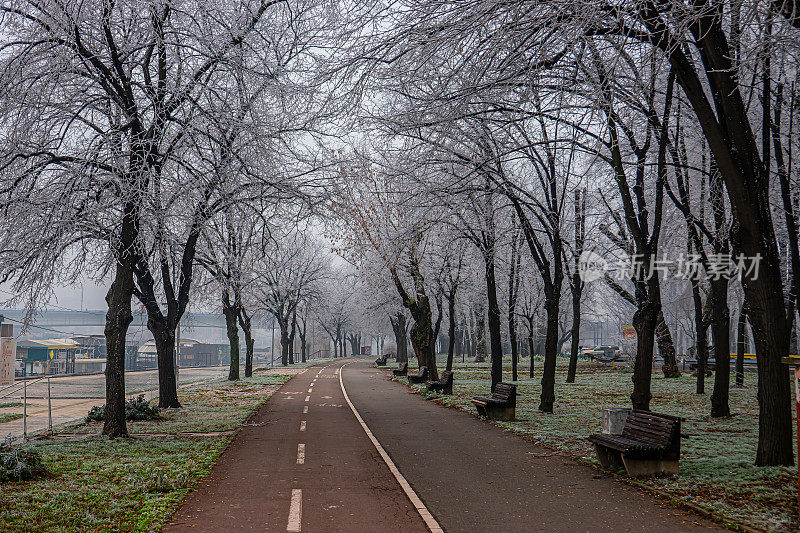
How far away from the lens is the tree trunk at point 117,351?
1241 cm

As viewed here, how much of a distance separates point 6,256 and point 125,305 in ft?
9.07

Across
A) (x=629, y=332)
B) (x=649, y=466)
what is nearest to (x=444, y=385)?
(x=649, y=466)

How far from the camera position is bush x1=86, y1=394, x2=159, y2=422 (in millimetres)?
15273

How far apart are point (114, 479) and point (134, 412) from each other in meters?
7.49

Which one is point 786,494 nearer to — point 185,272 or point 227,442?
point 227,442

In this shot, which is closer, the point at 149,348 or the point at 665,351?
the point at 665,351

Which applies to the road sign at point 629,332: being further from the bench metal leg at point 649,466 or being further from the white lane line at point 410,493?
the bench metal leg at point 649,466

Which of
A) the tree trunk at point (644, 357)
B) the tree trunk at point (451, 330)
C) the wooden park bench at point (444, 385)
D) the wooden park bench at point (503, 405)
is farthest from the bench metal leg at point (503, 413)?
the tree trunk at point (451, 330)

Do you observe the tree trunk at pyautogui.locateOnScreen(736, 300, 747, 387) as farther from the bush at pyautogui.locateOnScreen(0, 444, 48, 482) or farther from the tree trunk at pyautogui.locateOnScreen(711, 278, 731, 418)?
the bush at pyautogui.locateOnScreen(0, 444, 48, 482)

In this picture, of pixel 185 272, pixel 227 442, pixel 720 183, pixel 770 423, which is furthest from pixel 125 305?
pixel 720 183

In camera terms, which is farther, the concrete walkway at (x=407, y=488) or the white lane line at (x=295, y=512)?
the concrete walkway at (x=407, y=488)

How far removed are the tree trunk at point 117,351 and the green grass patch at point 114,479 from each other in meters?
0.43

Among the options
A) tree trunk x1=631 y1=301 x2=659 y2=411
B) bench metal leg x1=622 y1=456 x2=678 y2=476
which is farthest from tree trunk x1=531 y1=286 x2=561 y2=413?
bench metal leg x1=622 y1=456 x2=678 y2=476

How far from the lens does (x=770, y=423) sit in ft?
27.6
